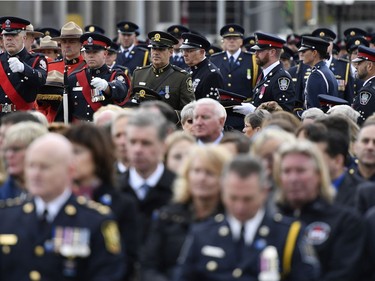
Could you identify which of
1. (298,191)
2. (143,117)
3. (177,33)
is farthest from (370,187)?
(177,33)

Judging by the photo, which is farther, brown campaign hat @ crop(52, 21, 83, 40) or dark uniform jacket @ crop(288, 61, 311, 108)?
dark uniform jacket @ crop(288, 61, 311, 108)

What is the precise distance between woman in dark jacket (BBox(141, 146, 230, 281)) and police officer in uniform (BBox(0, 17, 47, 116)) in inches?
322

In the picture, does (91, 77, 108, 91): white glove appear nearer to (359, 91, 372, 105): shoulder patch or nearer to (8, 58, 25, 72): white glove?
(8, 58, 25, 72): white glove

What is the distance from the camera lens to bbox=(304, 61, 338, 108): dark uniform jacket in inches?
714

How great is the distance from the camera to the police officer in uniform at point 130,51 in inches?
940

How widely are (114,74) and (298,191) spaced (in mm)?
8311

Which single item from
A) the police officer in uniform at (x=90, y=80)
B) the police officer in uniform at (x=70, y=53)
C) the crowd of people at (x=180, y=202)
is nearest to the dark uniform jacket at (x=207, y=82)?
the police officer in uniform at (x=90, y=80)

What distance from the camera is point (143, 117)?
9406 millimetres

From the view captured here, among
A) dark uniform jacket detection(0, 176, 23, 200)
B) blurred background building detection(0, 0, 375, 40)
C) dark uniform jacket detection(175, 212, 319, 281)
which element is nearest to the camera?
dark uniform jacket detection(175, 212, 319, 281)

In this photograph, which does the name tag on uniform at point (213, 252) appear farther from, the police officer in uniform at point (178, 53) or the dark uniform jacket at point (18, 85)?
the police officer in uniform at point (178, 53)

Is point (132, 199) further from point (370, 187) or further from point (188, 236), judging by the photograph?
point (370, 187)

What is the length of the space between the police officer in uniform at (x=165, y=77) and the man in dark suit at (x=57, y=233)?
8856mm

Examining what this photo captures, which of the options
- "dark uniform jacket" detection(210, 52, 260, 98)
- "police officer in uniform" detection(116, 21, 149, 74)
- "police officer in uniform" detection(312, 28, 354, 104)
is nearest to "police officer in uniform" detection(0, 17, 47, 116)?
"dark uniform jacket" detection(210, 52, 260, 98)

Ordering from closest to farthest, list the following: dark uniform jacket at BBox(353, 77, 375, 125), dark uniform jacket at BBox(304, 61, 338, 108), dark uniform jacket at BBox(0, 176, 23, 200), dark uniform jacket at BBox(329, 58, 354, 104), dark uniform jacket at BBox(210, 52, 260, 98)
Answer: dark uniform jacket at BBox(0, 176, 23, 200) → dark uniform jacket at BBox(353, 77, 375, 125) → dark uniform jacket at BBox(304, 61, 338, 108) → dark uniform jacket at BBox(210, 52, 260, 98) → dark uniform jacket at BBox(329, 58, 354, 104)
